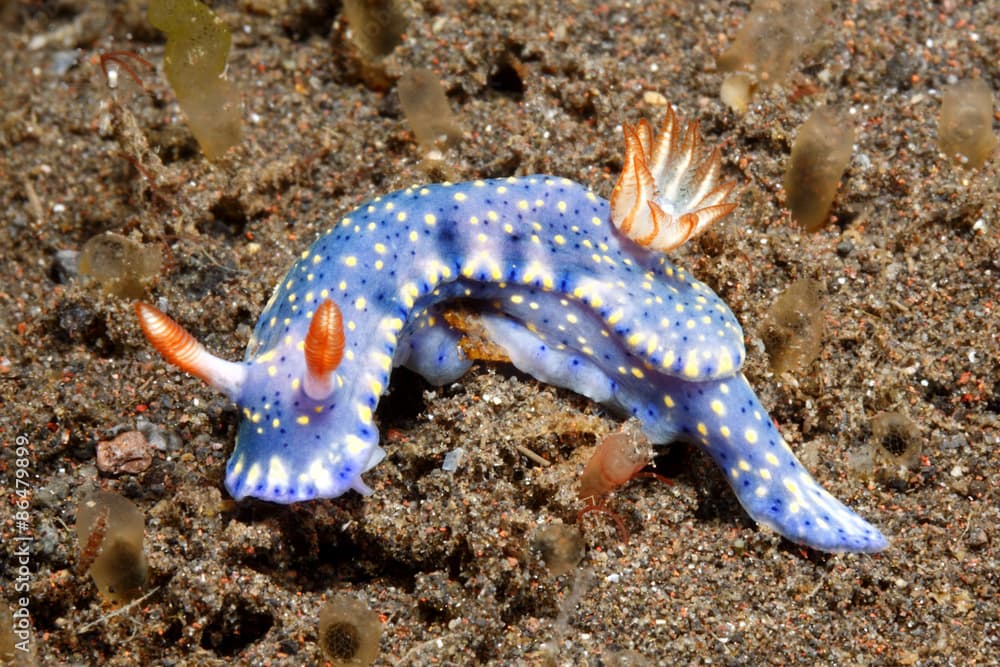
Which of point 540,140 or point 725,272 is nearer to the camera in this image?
point 725,272

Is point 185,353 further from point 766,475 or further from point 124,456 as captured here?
point 766,475

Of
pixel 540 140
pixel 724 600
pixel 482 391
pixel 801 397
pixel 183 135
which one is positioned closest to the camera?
pixel 724 600

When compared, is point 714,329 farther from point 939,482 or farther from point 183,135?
point 183,135

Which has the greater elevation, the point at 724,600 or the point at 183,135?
the point at 183,135

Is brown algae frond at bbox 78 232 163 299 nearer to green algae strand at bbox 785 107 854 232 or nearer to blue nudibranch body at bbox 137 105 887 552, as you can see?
blue nudibranch body at bbox 137 105 887 552

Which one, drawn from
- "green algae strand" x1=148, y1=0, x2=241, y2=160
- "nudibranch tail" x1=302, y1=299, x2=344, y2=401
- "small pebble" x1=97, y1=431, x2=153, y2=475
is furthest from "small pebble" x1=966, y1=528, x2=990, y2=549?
"green algae strand" x1=148, y1=0, x2=241, y2=160

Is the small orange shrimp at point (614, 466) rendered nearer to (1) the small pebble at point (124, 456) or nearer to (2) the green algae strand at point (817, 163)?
(2) the green algae strand at point (817, 163)

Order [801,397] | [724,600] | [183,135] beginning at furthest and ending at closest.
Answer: [183,135] < [801,397] < [724,600]

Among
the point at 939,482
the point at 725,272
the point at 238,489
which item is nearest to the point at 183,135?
the point at 238,489
